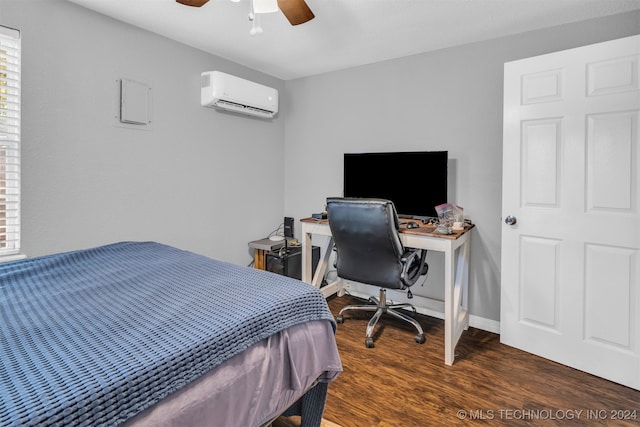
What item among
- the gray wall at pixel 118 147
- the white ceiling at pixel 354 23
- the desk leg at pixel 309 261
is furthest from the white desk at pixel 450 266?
the white ceiling at pixel 354 23

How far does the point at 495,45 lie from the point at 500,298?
79.5 inches

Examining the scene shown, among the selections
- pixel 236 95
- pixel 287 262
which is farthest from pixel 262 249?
pixel 236 95

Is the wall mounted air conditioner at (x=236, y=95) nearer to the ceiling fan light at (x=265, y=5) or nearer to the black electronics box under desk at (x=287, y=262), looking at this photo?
the ceiling fan light at (x=265, y=5)

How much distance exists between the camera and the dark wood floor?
1786 millimetres

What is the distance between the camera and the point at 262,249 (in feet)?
11.4

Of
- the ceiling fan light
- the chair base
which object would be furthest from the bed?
the ceiling fan light

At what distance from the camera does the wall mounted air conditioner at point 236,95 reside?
2.98 m

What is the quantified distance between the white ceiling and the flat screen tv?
3.02 feet

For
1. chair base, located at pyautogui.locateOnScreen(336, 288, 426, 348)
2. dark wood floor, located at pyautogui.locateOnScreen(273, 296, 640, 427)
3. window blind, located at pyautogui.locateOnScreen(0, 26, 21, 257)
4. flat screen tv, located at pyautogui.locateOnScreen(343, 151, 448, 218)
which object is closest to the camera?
dark wood floor, located at pyautogui.locateOnScreen(273, 296, 640, 427)

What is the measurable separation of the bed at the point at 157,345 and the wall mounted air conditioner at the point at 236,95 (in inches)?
71.8

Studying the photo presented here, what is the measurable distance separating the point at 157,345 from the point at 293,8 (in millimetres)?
1809

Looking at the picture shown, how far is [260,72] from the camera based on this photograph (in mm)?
3645

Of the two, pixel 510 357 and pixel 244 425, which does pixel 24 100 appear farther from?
pixel 510 357

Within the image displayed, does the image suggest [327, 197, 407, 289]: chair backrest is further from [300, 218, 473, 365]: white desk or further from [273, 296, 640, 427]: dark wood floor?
[273, 296, 640, 427]: dark wood floor
